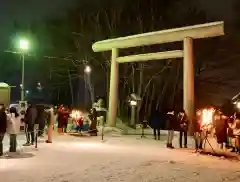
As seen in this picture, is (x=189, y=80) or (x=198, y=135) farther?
(x=189, y=80)

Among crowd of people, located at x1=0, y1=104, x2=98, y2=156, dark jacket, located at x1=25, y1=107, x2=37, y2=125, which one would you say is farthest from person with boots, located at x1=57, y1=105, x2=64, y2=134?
dark jacket, located at x1=25, y1=107, x2=37, y2=125

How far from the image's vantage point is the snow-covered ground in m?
9.30

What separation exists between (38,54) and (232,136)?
1059 inches

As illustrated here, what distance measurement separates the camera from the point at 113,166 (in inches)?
434

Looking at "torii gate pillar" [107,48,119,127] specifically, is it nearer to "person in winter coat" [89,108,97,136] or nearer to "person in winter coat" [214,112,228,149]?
"person in winter coat" [89,108,97,136]

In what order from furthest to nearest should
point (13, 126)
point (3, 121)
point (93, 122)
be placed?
point (93, 122)
point (13, 126)
point (3, 121)

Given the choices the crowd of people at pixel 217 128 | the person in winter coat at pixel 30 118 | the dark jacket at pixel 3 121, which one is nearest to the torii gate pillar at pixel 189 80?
the crowd of people at pixel 217 128

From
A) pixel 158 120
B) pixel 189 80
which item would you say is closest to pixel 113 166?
pixel 158 120

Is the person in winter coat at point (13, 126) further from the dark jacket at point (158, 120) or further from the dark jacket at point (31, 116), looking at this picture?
the dark jacket at point (158, 120)

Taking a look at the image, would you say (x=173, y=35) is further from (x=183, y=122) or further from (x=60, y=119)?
(x=60, y=119)

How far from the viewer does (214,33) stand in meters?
19.9

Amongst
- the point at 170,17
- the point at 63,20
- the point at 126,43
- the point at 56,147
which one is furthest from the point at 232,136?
the point at 63,20

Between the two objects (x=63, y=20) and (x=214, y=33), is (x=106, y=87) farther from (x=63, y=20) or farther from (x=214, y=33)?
(x=214, y=33)

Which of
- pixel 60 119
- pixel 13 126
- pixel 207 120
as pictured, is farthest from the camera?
pixel 60 119
